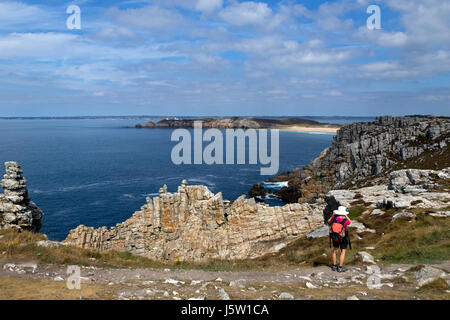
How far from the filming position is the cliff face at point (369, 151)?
66875 millimetres

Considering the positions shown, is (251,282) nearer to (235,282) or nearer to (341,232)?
(235,282)

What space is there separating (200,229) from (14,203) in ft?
59.5

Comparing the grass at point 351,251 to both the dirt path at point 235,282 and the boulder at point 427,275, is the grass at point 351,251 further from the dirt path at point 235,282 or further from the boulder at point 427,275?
the boulder at point 427,275

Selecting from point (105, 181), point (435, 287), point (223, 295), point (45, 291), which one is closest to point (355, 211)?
point (435, 287)

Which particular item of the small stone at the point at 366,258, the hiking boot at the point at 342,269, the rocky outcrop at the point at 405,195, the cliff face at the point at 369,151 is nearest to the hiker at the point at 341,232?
the hiking boot at the point at 342,269

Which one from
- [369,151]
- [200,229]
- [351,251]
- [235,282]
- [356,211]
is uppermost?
[369,151]

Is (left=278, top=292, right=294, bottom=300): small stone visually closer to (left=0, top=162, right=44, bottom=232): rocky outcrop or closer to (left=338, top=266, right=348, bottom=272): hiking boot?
(left=338, top=266, right=348, bottom=272): hiking boot

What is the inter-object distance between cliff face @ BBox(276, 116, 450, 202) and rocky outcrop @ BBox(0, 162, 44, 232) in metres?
60.6

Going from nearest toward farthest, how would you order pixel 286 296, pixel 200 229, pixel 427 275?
1. pixel 286 296
2. pixel 427 275
3. pixel 200 229

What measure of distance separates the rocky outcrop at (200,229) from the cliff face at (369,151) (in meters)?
38.8

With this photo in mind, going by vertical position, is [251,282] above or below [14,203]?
below

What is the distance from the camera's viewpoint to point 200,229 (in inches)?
1382

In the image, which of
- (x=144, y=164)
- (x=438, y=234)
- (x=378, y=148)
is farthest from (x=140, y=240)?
(x=144, y=164)

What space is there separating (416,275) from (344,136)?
9161cm
